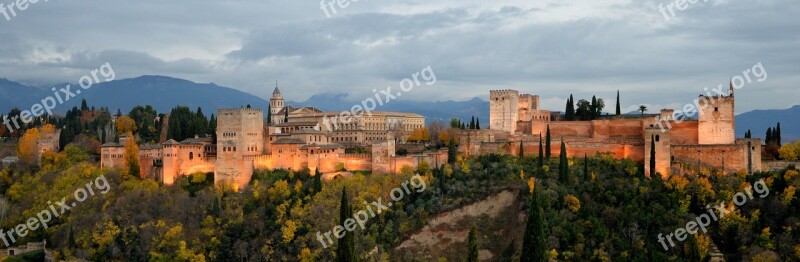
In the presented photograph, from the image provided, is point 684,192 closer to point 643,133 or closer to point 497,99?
point 643,133

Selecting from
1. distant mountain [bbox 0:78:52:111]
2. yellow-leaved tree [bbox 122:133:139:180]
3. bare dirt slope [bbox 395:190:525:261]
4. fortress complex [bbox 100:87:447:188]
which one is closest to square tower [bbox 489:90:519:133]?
fortress complex [bbox 100:87:447:188]

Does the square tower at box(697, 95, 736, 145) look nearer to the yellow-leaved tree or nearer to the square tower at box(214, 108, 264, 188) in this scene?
the square tower at box(214, 108, 264, 188)

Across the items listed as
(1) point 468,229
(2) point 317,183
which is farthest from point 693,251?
(2) point 317,183

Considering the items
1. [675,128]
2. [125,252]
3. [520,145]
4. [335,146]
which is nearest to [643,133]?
[675,128]

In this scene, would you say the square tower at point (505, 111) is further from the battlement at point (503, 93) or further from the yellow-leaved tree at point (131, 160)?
the yellow-leaved tree at point (131, 160)

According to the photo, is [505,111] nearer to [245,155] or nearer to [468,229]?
[468,229]
